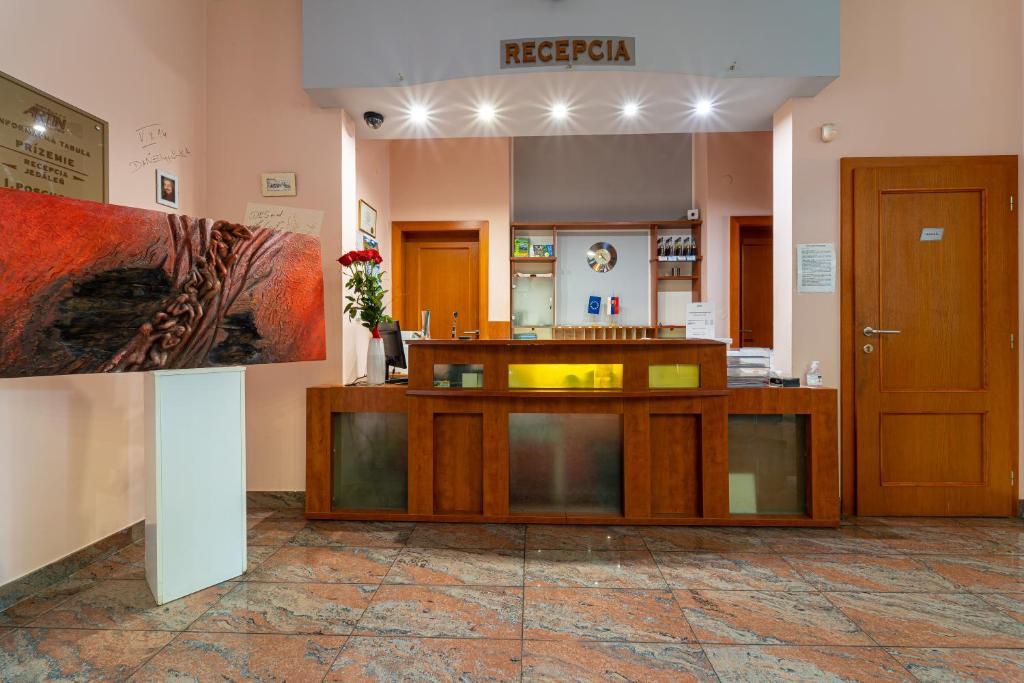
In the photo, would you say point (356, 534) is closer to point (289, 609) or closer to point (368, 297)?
point (289, 609)

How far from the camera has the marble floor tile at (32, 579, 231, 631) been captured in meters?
1.98

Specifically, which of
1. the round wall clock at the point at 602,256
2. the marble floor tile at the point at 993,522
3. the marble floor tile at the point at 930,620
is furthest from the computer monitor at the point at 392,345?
the marble floor tile at the point at 993,522

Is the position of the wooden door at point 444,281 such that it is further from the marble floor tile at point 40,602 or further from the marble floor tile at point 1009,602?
the marble floor tile at point 1009,602

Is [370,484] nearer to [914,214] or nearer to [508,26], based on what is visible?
[508,26]

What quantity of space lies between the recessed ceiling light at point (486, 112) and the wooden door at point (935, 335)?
2.32 metres

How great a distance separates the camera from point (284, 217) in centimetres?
336

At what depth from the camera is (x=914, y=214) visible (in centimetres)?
321

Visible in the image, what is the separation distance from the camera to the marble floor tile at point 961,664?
166cm

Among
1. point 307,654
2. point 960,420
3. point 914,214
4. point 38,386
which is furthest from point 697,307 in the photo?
point 38,386

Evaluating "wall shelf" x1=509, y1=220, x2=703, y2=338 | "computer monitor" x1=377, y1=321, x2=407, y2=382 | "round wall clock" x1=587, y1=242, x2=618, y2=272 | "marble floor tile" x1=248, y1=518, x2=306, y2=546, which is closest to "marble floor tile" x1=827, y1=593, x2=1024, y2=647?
"computer monitor" x1=377, y1=321, x2=407, y2=382

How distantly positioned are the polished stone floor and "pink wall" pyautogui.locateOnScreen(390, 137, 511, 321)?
11.4 ft

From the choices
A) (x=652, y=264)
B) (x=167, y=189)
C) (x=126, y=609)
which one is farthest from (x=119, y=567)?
(x=652, y=264)

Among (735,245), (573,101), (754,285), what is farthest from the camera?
(754,285)

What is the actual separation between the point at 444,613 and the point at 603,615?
64 cm
